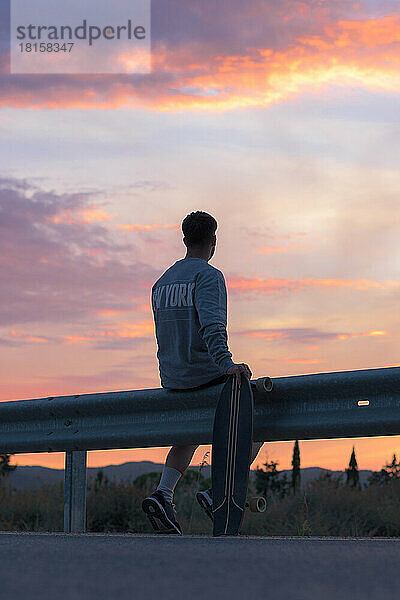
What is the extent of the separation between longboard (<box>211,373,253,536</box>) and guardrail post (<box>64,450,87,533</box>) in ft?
3.96

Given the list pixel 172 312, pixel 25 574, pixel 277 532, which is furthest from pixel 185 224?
pixel 25 574

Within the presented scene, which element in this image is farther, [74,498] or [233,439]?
[74,498]

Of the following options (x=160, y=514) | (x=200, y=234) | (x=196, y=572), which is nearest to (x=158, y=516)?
(x=160, y=514)

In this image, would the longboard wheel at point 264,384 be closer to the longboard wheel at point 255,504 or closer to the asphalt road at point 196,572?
the longboard wheel at point 255,504

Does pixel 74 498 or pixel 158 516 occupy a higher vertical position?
pixel 74 498

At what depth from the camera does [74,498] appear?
6449mm

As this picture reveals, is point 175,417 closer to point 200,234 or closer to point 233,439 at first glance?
point 233,439

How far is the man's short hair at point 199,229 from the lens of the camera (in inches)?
273

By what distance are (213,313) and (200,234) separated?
0.77 metres

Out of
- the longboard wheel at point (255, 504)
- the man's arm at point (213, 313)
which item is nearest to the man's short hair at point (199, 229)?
the man's arm at point (213, 313)

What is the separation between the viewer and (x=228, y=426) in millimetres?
5742

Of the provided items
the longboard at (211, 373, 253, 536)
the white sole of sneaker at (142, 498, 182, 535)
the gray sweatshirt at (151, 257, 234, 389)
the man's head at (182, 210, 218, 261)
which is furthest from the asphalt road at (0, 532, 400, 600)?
the man's head at (182, 210, 218, 261)

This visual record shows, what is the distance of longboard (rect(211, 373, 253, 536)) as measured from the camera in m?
5.51

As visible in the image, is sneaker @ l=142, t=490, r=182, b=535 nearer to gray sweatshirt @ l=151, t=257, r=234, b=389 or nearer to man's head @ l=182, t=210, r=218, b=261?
gray sweatshirt @ l=151, t=257, r=234, b=389
